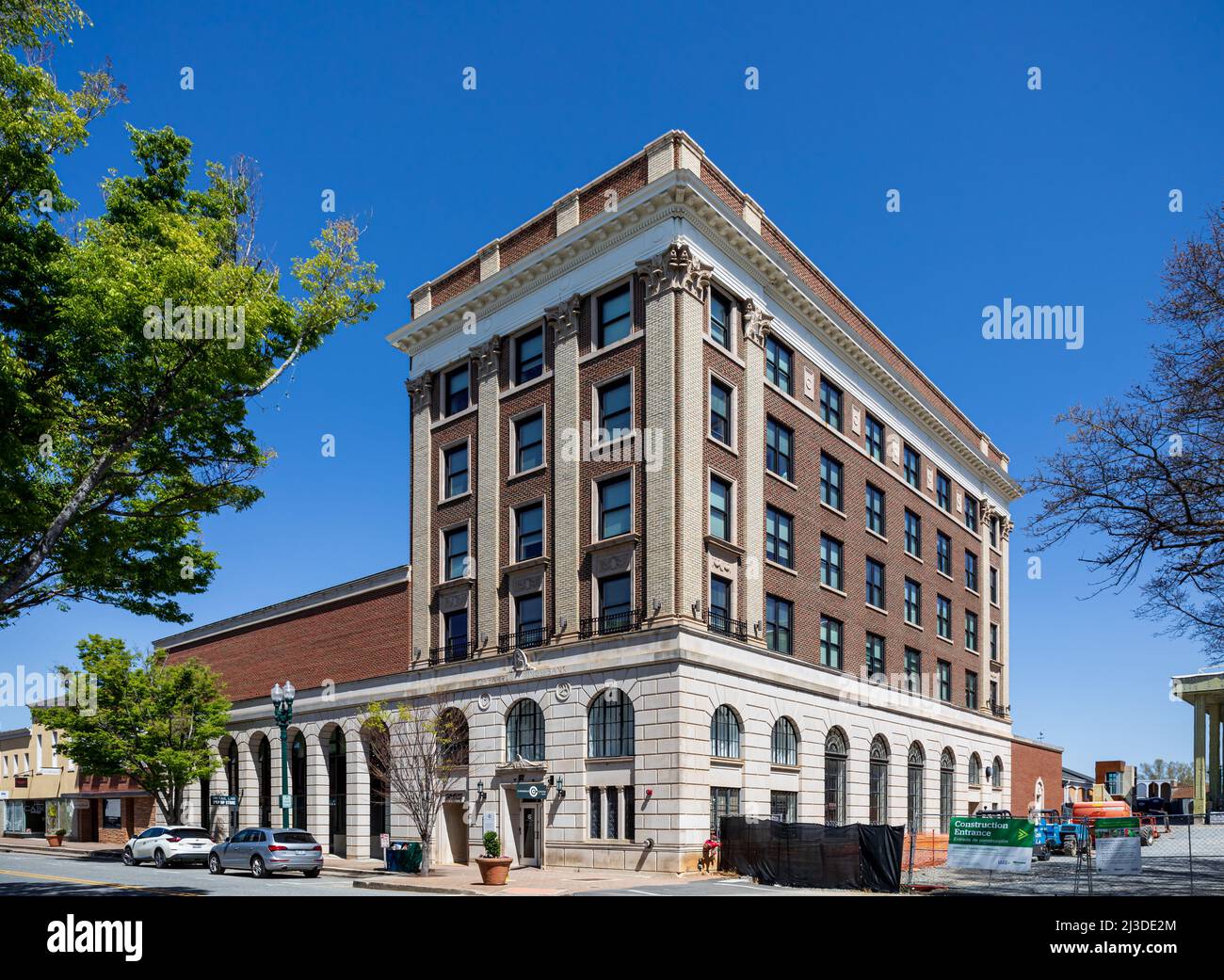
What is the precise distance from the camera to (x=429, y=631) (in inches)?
1697

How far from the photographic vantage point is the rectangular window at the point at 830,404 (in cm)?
4462

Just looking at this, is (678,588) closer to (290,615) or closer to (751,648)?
(751,648)

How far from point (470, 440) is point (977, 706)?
33210 mm

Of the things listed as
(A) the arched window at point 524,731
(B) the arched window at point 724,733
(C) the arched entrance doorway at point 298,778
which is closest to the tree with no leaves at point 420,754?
(A) the arched window at point 524,731

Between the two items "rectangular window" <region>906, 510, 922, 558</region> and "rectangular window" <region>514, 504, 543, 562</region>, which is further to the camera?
"rectangular window" <region>906, 510, 922, 558</region>

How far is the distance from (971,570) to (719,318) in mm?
30185

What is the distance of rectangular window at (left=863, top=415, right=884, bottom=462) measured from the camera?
48.6 meters

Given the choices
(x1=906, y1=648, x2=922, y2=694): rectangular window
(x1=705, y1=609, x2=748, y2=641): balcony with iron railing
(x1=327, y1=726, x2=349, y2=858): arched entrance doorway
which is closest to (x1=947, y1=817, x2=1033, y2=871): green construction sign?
(x1=705, y1=609, x2=748, y2=641): balcony with iron railing

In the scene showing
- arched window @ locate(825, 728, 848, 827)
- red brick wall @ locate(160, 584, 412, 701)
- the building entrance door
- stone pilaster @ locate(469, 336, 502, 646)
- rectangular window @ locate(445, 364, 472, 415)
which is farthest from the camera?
red brick wall @ locate(160, 584, 412, 701)

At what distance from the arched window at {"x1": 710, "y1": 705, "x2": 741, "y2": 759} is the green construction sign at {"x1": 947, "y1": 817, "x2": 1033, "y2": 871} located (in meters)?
9.07

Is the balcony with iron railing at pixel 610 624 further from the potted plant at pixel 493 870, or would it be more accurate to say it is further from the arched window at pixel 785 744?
the potted plant at pixel 493 870

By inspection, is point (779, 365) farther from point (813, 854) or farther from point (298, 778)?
point (298, 778)

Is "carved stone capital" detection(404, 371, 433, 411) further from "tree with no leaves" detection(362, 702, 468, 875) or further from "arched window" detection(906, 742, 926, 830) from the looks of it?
"arched window" detection(906, 742, 926, 830)

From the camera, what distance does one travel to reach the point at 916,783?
49.9 meters
